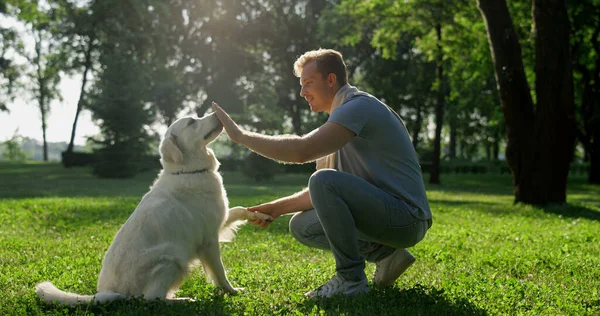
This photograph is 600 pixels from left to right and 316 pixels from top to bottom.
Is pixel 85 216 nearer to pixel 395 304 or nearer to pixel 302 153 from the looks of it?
pixel 302 153

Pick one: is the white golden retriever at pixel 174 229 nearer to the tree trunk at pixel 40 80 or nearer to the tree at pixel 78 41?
the tree at pixel 78 41

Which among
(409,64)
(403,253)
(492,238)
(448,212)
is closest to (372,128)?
(403,253)

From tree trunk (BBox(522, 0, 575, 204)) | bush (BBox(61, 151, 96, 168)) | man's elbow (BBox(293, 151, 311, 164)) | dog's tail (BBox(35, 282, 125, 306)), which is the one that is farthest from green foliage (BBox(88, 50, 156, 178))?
man's elbow (BBox(293, 151, 311, 164))

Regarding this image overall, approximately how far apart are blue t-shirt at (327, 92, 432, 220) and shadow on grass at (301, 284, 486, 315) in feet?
2.23

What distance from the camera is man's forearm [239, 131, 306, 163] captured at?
14.7 feet

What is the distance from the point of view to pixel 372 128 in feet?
15.2

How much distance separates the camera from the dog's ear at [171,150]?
5055 mm

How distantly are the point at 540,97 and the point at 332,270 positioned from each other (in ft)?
33.3

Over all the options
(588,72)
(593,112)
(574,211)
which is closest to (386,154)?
(574,211)

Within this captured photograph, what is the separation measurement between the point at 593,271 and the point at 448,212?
792 cm

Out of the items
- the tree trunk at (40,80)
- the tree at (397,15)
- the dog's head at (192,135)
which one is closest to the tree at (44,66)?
the tree trunk at (40,80)

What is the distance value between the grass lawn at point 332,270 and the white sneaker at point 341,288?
11 cm

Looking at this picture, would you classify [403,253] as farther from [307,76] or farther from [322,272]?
[307,76]

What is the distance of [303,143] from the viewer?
176 inches
